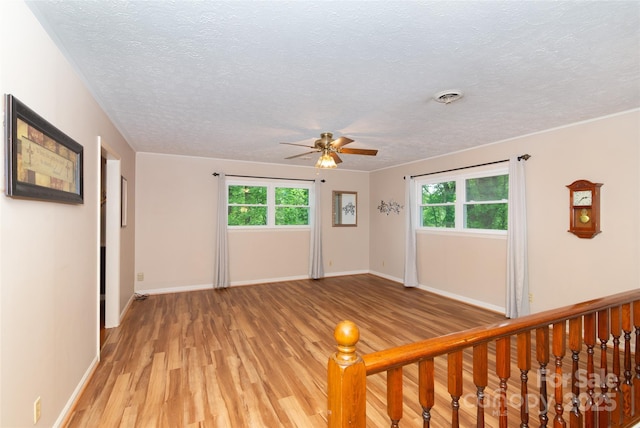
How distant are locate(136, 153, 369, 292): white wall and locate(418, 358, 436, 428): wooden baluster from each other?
197 inches

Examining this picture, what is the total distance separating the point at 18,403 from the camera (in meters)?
Answer: 1.41

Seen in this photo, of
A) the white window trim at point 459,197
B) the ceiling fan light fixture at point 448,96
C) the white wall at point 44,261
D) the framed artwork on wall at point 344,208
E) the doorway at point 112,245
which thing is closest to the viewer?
the white wall at point 44,261

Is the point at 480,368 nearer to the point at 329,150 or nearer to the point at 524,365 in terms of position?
the point at 524,365

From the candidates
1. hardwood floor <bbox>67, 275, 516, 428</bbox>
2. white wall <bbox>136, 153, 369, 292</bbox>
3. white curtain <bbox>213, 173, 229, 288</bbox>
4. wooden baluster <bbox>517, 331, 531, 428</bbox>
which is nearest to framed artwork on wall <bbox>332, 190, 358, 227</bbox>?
white wall <bbox>136, 153, 369, 292</bbox>

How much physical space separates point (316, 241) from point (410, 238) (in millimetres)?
1884

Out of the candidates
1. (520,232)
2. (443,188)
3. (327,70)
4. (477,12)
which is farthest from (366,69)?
(443,188)

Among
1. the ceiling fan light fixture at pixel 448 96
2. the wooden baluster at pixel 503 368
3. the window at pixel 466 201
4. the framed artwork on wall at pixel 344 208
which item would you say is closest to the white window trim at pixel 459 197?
the window at pixel 466 201

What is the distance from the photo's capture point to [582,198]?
3.28 metres

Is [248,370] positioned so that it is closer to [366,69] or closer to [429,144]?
[366,69]

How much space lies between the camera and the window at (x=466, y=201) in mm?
4305

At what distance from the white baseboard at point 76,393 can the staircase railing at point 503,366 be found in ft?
6.66

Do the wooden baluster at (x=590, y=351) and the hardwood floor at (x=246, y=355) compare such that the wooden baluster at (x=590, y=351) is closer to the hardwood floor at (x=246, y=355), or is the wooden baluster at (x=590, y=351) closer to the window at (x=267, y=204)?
the hardwood floor at (x=246, y=355)

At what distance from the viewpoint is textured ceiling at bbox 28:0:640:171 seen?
5.01 feet

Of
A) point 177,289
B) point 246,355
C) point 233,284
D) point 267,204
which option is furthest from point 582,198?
point 177,289
